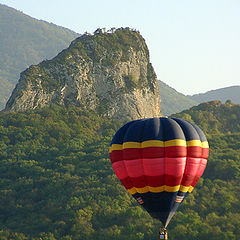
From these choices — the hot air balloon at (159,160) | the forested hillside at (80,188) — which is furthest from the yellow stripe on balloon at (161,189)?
the forested hillside at (80,188)

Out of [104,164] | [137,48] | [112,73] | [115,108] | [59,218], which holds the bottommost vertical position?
[59,218]

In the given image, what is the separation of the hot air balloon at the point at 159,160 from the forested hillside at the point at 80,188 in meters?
25.4

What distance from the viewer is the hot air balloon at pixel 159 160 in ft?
110

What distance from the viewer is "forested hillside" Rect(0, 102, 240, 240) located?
198 feet

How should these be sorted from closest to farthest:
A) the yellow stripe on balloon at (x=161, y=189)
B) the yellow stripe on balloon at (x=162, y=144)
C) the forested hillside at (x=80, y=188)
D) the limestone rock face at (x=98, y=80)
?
the yellow stripe on balloon at (x=162, y=144) < the yellow stripe on balloon at (x=161, y=189) < the forested hillside at (x=80, y=188) < the limestone rock face at (x=98, y=80)

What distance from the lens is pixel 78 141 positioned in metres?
87.8

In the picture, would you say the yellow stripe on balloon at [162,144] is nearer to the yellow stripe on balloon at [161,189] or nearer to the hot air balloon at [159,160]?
the hot air balloon at [159,160]

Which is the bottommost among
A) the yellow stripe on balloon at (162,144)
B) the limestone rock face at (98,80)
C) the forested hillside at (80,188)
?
the forested hillside at (80,188)

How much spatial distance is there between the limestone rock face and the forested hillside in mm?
2822

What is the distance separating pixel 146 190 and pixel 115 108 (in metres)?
65.6

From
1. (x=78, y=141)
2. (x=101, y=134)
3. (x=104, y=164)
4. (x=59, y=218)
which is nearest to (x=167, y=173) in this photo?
(x=59, y=218)

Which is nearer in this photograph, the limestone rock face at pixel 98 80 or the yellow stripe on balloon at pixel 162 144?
the yellow stripe on balloon at pixel 162 144

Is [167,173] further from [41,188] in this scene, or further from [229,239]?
[41,188]

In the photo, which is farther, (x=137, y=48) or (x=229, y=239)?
(x=137, y=48)
